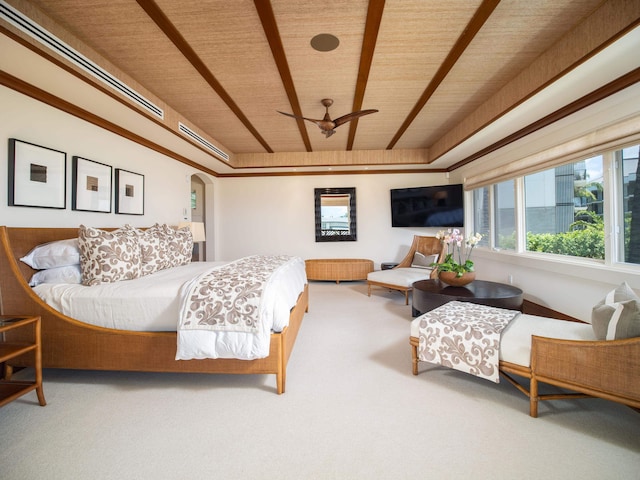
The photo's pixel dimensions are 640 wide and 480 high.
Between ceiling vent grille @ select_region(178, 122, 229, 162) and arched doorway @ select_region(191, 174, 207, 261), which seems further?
arched doorway @ select_region(191, 174, 207, 261)

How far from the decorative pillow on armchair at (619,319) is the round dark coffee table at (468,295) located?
105 centimetres

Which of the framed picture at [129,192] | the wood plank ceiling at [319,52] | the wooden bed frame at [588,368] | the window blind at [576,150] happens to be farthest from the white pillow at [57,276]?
the window blind at [576,150]

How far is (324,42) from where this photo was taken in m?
2.20

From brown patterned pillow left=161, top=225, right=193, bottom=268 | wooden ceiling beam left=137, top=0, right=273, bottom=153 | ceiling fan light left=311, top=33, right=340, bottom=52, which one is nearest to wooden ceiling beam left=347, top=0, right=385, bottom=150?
ceiling fan light left=311, top=33, right=340, bottom=52

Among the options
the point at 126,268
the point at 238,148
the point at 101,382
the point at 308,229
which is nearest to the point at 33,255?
the point at 126,268

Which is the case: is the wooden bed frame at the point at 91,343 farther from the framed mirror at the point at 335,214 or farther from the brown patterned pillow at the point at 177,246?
the framed mirror at the point at 335,214

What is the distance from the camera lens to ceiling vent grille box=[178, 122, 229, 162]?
357 centimetres

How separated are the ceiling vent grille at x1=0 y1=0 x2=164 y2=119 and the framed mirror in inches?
144

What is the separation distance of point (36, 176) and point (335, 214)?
4513 millimetres

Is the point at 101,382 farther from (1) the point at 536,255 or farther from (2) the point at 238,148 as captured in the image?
(1) the point at 536,255

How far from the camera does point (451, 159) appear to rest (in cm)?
495

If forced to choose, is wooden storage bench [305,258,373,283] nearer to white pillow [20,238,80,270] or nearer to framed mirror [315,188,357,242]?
framed mirror [315,188,357,242]

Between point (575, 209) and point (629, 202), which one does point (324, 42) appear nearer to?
point (629, 202)

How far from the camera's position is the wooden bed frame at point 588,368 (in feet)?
4.29
